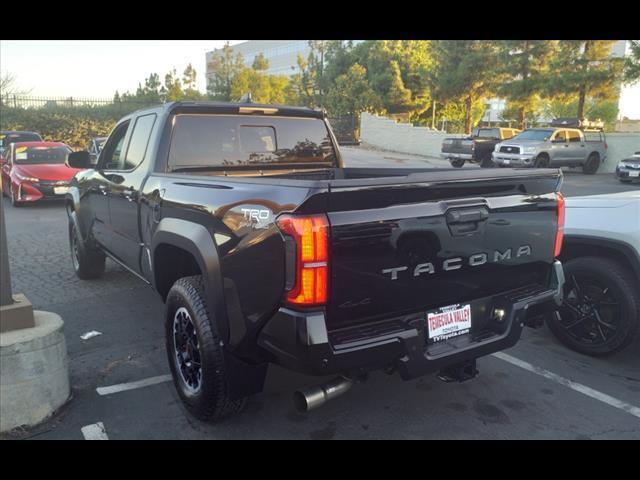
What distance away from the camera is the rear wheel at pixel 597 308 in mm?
4031

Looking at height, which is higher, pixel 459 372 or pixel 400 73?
pixel 400 73

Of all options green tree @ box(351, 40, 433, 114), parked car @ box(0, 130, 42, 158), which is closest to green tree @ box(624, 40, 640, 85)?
green tree @ box(351, 40, 433, 114)

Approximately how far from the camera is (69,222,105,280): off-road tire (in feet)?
20.2

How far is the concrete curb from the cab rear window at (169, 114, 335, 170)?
153 centimetres

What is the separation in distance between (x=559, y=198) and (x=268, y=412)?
2347 millimetres

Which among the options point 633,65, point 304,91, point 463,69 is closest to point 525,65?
point 463,69

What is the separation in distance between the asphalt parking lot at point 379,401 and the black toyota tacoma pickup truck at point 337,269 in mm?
323

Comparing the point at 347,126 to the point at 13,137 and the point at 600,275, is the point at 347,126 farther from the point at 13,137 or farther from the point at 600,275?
the point at 600,275

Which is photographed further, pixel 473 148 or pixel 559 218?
pixel 473 148

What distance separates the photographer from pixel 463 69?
1164 inches

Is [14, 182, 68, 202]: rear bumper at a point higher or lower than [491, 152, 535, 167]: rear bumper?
lower

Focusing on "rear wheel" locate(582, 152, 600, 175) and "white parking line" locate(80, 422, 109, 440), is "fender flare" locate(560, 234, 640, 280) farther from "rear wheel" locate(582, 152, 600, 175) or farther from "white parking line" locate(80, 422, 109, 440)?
"rear wheel" locate(582, 152, 600, 175)

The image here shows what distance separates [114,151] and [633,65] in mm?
21306

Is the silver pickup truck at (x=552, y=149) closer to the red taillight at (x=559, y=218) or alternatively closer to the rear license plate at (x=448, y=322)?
the red taillight at (x=559, y=218)
